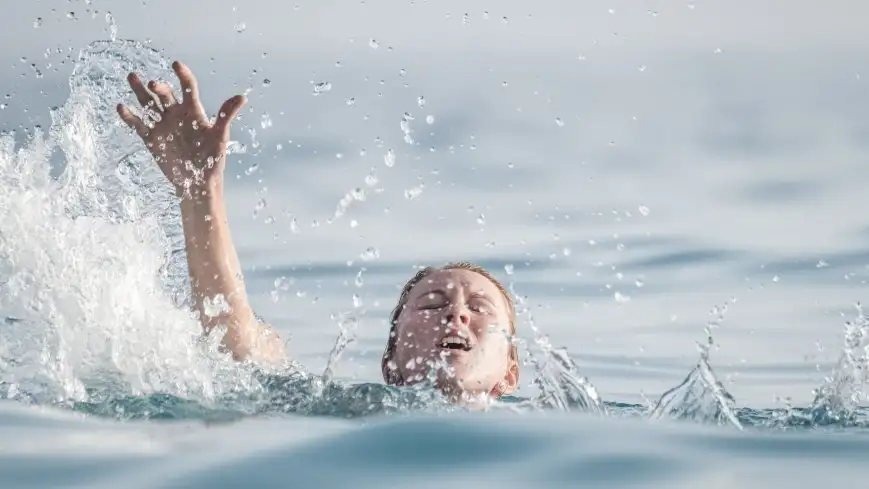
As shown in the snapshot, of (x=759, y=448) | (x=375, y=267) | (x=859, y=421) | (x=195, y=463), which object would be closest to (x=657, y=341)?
(x=375, y=267)

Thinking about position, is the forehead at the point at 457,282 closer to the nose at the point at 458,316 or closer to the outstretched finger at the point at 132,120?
the nose at the point at 458,316

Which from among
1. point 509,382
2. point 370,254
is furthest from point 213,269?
point 370,254

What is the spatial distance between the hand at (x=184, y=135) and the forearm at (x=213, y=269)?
0.20ft

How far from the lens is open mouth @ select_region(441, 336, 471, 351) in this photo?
442 centimetres

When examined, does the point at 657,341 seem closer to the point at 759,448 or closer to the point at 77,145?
the point at 77,145

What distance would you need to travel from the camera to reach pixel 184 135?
4461 millimetres

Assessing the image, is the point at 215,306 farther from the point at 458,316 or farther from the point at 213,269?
the point at 458,316

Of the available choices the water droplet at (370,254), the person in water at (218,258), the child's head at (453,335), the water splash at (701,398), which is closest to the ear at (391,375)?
the child's head at (453,335)

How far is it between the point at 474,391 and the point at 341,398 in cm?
85

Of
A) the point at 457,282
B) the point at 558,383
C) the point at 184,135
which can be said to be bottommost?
the point at 558,383

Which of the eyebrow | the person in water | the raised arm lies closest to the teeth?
the person in water

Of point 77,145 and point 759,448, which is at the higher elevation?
point 77,145

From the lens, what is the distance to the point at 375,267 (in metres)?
8.54

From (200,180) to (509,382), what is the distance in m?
1.66
